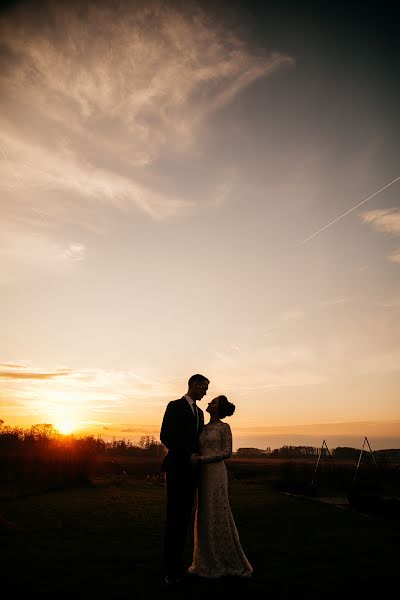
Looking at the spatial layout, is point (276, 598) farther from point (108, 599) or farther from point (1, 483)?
A: point (1, 483)

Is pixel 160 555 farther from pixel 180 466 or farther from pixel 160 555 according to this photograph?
pixel 180 466

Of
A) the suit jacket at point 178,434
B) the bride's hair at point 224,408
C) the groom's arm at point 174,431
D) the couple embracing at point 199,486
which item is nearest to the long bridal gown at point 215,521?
the couple embracing at point 199,486

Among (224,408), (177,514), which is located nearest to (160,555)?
(177,514)

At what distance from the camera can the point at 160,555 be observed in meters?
6.99

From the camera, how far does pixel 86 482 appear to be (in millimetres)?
24906

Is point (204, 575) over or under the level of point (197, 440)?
under

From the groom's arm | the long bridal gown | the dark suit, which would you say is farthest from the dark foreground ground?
the groom's arm

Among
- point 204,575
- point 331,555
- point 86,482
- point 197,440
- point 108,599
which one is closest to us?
point 108,599

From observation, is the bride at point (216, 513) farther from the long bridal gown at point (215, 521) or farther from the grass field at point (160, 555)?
the grass field at point (160, 555)

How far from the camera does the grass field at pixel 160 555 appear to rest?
5.09m

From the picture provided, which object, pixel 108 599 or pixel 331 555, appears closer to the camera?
pixel 108 599

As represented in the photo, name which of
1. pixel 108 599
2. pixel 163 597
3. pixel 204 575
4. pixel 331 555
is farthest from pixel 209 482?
pixel 331 555

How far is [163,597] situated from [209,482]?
1.56 meters

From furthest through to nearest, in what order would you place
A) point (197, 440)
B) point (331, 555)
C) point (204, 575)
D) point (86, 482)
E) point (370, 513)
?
point (86, 482), point (370, 513), point (331, 555), point (197, 440), point (204, 575)
